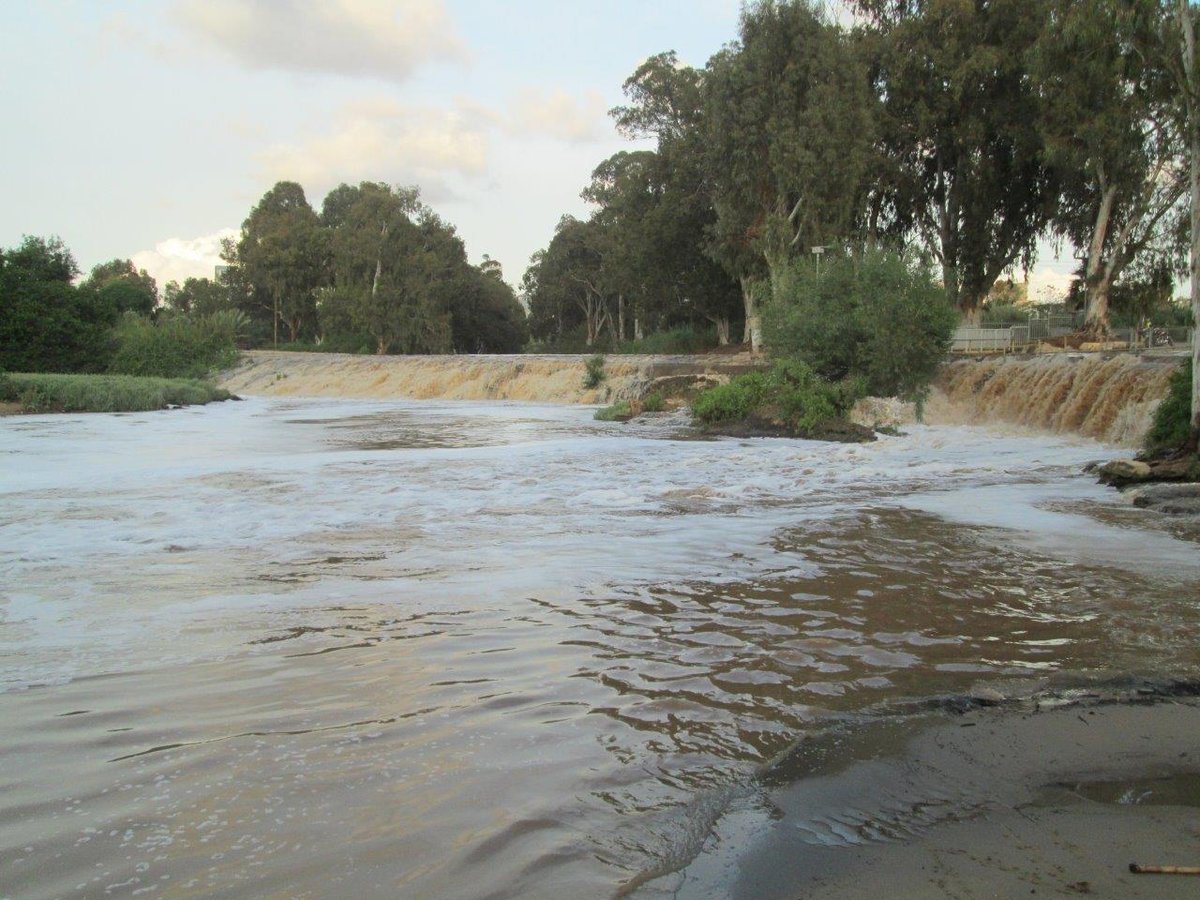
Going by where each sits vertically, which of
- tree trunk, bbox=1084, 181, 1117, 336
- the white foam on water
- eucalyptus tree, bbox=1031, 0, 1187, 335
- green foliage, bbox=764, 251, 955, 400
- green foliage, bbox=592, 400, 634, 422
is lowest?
the white foam on water

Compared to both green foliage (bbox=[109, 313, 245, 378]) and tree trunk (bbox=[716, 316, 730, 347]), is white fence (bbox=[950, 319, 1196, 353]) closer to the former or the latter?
tree trunk (bbox=[716, 316, 730, 347])

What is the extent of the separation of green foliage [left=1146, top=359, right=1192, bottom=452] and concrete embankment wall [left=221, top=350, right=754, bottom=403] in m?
16.2

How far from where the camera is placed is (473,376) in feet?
127

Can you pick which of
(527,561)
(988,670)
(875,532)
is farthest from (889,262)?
(988,670)

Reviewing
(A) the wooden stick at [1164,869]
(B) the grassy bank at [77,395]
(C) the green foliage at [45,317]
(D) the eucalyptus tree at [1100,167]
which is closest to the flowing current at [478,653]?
(A) the wooden stick at [1164,869]

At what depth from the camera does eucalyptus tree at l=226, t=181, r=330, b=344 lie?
6500cm

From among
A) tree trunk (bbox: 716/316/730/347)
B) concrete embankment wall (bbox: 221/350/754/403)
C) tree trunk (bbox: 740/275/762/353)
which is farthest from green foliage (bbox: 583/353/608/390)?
tree trunk (bbox: 716/316/730/347)

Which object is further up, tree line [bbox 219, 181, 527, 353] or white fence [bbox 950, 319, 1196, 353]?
tree line [bbox 219, 181, 527, 353]

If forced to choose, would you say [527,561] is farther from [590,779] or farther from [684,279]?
[684,279]

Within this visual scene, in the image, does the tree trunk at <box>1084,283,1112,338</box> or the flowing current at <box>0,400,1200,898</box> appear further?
the tree trunk at <box>1084,283,1112,338</box>

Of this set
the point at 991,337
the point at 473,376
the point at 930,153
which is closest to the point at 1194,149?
the point at 991,337

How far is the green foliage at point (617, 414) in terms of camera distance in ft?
81.0

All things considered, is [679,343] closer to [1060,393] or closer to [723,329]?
[723,329]

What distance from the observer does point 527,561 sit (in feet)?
22.3
